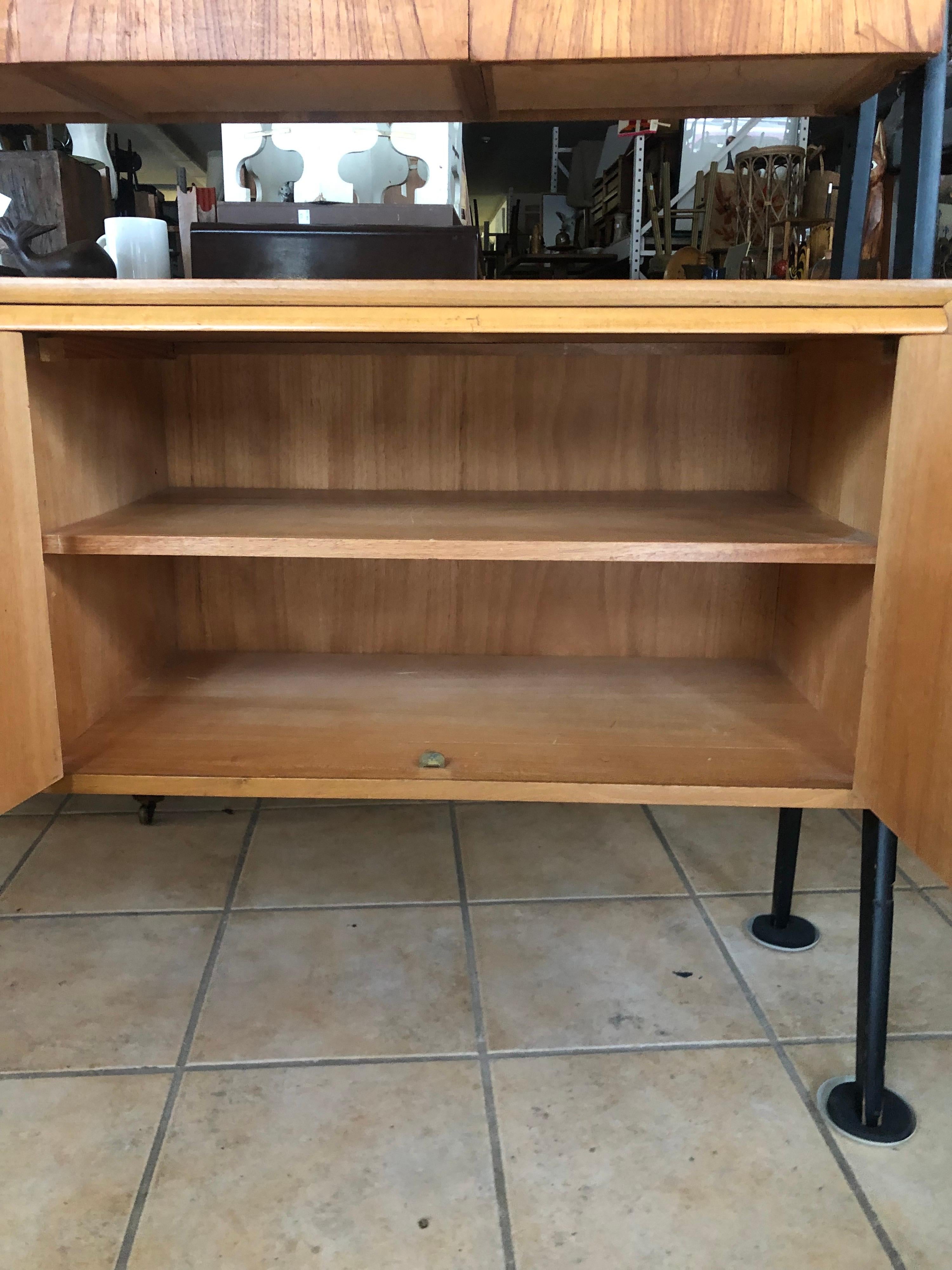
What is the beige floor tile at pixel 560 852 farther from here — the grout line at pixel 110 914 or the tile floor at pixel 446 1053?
the grout line at pixel 110 914

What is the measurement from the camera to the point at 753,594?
4.44 feet

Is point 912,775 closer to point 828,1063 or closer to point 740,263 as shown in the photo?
point 828,1063

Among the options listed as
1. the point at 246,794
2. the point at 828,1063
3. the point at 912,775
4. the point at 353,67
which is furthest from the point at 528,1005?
the point at 353,67

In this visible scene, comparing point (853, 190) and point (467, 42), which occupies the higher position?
point (467, 42)

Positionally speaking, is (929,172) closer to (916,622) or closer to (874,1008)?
(916,622)

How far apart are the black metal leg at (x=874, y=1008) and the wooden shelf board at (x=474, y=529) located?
31 cm

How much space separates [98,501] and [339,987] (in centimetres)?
68

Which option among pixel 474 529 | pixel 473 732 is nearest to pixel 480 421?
pixel 474 529

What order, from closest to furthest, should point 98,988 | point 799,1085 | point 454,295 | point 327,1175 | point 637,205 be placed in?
point 454,295 < point 327,1175 < point 799,1085 < point 98,988 < point 637,205

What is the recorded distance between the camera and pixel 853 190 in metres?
1.09

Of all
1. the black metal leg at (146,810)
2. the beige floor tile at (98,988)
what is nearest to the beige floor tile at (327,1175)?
the beige floor tile at (98,988)

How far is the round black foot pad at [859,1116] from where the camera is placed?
0.99 meters

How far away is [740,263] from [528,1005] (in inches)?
51.5

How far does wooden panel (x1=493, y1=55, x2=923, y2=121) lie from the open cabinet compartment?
0.28 m
